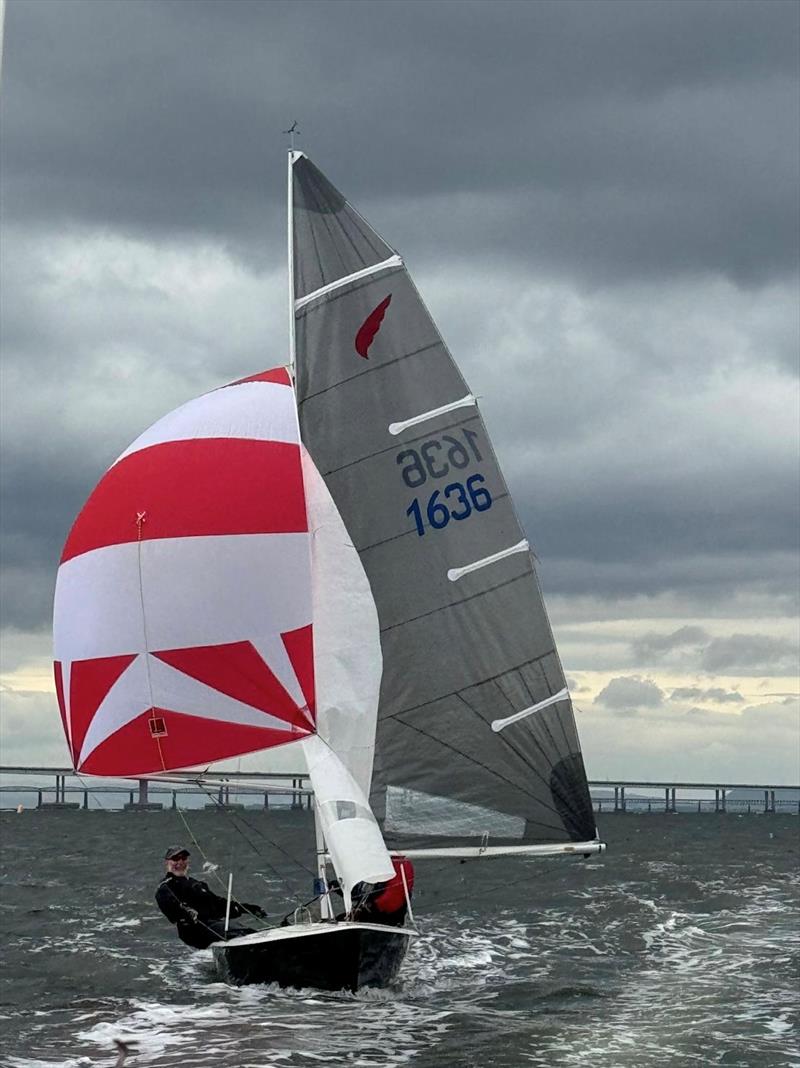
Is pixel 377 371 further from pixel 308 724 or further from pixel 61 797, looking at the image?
pixel 61 797

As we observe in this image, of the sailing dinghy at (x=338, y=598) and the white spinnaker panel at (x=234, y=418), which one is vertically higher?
the white spinnaker panel at (x=234, y=418)

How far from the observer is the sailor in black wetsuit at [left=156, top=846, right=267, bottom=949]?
71.6 ft

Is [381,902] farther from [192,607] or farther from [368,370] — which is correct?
[368,370]

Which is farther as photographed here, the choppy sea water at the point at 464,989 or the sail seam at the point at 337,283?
the sail seam at the point at 337,283

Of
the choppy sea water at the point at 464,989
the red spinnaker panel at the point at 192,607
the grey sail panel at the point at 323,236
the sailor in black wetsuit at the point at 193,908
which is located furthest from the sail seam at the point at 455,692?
the grey sail panel at the point at 323,236

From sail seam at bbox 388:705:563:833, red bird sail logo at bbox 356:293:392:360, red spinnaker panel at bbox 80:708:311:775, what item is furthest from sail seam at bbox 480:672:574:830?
red bird sail logo at bbox 356:293:392:360

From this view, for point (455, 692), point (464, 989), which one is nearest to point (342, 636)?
point (455, 692)

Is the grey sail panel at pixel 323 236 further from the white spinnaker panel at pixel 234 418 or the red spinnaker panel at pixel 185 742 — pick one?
the red spinnaker panel at pixel 185 742

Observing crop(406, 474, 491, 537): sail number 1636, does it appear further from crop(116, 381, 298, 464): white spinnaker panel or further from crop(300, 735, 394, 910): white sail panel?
crop(300, 735, 394, 910): white sail panel

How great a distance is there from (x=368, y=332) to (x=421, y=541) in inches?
120

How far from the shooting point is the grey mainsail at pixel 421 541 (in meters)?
22.9

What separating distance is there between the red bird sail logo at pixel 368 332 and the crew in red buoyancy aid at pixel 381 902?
23.5 ft

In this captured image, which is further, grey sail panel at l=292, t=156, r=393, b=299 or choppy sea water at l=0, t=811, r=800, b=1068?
grey sail panel at l=292, t=156, r=393, b=299

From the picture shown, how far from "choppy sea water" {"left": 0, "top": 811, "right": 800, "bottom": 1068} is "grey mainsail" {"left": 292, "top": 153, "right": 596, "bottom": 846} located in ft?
8.57
